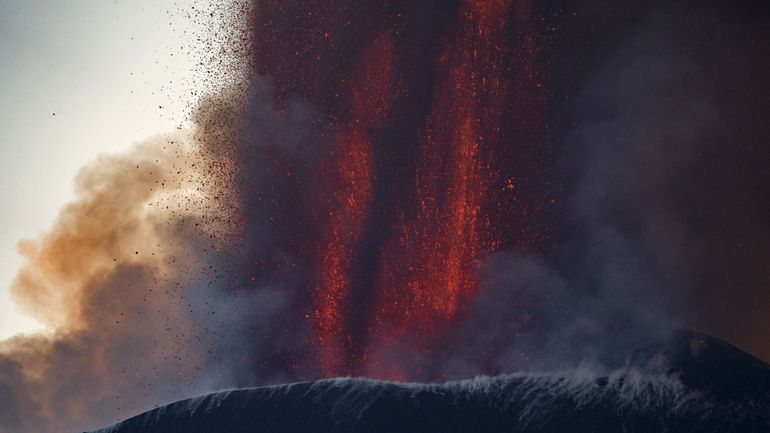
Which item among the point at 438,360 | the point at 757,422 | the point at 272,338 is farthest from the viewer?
the point at 272,338

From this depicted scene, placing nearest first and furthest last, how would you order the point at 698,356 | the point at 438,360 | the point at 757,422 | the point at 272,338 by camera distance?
the point at 757,422 < the point at 698,356 < the point at 438,360 < the point at 272,338

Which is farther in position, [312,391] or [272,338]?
[272,338]

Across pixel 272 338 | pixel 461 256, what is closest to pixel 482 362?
pixel 461 256

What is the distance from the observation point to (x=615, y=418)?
31672 mm

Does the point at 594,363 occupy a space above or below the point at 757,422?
above

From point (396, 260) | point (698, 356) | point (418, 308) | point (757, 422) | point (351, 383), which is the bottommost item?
point (757, 422)

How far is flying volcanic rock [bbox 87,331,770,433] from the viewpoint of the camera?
31.5m

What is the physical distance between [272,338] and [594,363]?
16.1 meters

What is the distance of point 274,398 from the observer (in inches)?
1453

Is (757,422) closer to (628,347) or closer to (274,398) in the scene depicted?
(628,347)

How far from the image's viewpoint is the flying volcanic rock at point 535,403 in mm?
31469

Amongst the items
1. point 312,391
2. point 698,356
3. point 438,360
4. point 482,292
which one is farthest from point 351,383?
point 698,356

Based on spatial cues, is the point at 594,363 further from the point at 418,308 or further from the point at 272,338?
the point at 272,338

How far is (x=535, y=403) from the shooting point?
33.3 metres
